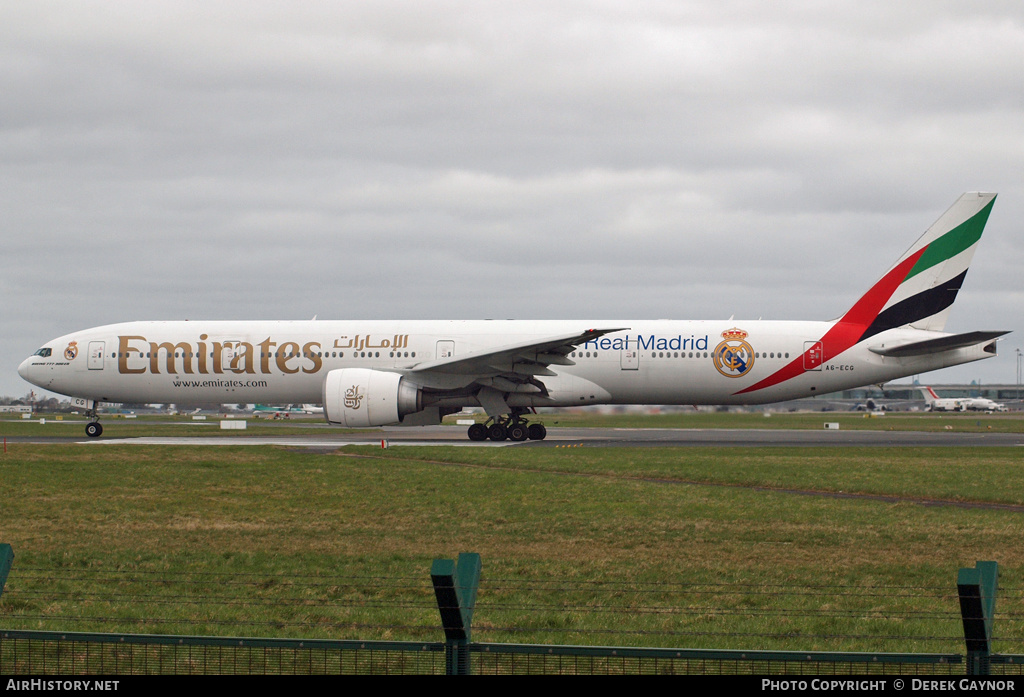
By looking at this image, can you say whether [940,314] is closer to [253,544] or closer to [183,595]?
[253,544]

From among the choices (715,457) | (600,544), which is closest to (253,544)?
(600,544)

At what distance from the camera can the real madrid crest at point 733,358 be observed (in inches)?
1329

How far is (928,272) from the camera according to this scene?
112ft

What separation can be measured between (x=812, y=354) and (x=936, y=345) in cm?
399

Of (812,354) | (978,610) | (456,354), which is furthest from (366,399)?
(978,610)

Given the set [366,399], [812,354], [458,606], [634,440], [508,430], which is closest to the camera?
[458,606]

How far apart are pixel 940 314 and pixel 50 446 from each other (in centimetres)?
2969

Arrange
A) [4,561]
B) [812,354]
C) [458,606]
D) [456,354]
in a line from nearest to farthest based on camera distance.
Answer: [458,606]
[4,561]
[812,354]
[456,354]

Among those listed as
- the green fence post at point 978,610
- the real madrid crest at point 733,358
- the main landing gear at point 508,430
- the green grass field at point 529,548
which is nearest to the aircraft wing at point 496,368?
the main landing gear at point 508,430

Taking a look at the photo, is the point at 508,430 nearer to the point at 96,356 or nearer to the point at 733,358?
the point at 733,358

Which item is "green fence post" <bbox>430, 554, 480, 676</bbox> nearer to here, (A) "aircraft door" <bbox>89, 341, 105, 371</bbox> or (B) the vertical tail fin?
(B) the vertical tail fin

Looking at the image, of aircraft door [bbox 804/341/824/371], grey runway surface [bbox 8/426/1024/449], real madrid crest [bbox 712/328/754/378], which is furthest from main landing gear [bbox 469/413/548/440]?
aircraft door [bbox 804/341/824/371]

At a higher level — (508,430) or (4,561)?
(508,430)

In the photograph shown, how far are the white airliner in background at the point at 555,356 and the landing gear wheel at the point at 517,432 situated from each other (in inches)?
1.9
